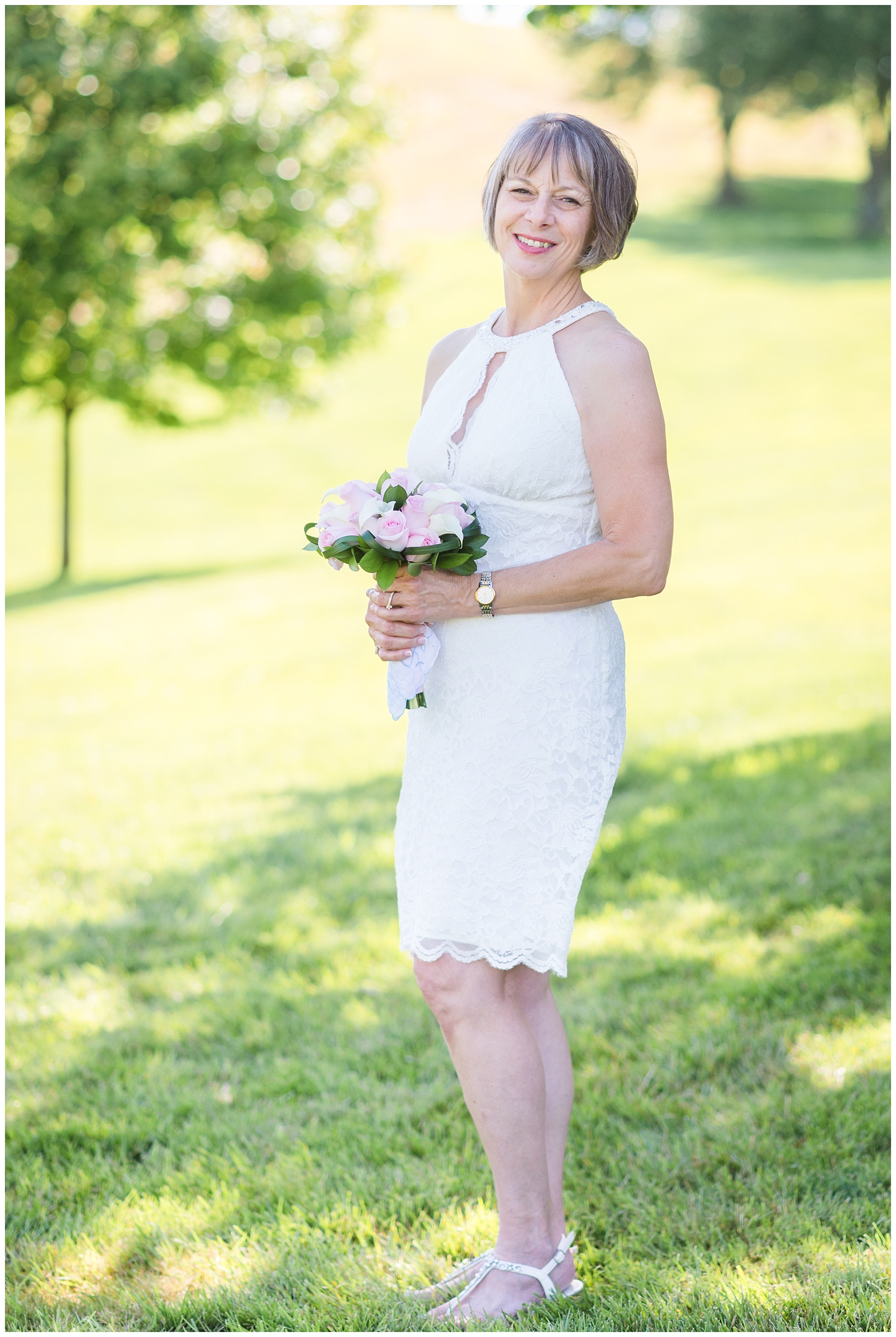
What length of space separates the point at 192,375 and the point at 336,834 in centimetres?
1371

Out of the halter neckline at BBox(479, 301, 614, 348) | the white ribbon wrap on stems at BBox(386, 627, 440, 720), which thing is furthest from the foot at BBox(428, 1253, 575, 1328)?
the halter neckline at BBox(479, 301, 614, 348)

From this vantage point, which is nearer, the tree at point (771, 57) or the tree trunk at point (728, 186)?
the tree at point (771, 57)

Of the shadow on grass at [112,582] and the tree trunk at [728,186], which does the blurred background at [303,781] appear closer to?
the shadow on grass at [112,582]

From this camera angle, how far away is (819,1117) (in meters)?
3.45

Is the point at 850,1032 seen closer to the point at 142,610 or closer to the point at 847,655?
the point at 847,655

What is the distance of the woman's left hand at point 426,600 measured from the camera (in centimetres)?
272

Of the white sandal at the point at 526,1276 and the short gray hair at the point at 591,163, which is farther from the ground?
the short gray hair at the point at 591,163

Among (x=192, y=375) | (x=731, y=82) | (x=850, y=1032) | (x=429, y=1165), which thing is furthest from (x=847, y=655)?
(x=731, y=82)

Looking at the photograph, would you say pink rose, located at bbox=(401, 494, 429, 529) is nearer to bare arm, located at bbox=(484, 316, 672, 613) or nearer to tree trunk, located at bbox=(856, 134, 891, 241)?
bare arm, located at bbox=(484, 316, 672, 613)

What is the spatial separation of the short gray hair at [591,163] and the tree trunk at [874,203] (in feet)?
143

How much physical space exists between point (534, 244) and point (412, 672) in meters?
1.00

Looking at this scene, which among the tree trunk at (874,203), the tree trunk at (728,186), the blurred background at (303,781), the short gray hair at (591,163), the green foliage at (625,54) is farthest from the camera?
the tree trunk at (728,186)

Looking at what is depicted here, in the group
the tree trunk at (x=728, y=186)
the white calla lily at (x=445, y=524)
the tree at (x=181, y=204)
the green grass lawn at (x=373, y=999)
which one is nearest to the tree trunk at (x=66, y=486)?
the tree at (x=181, y=204)

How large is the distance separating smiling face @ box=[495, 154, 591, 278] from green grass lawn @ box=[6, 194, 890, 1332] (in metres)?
2.38
